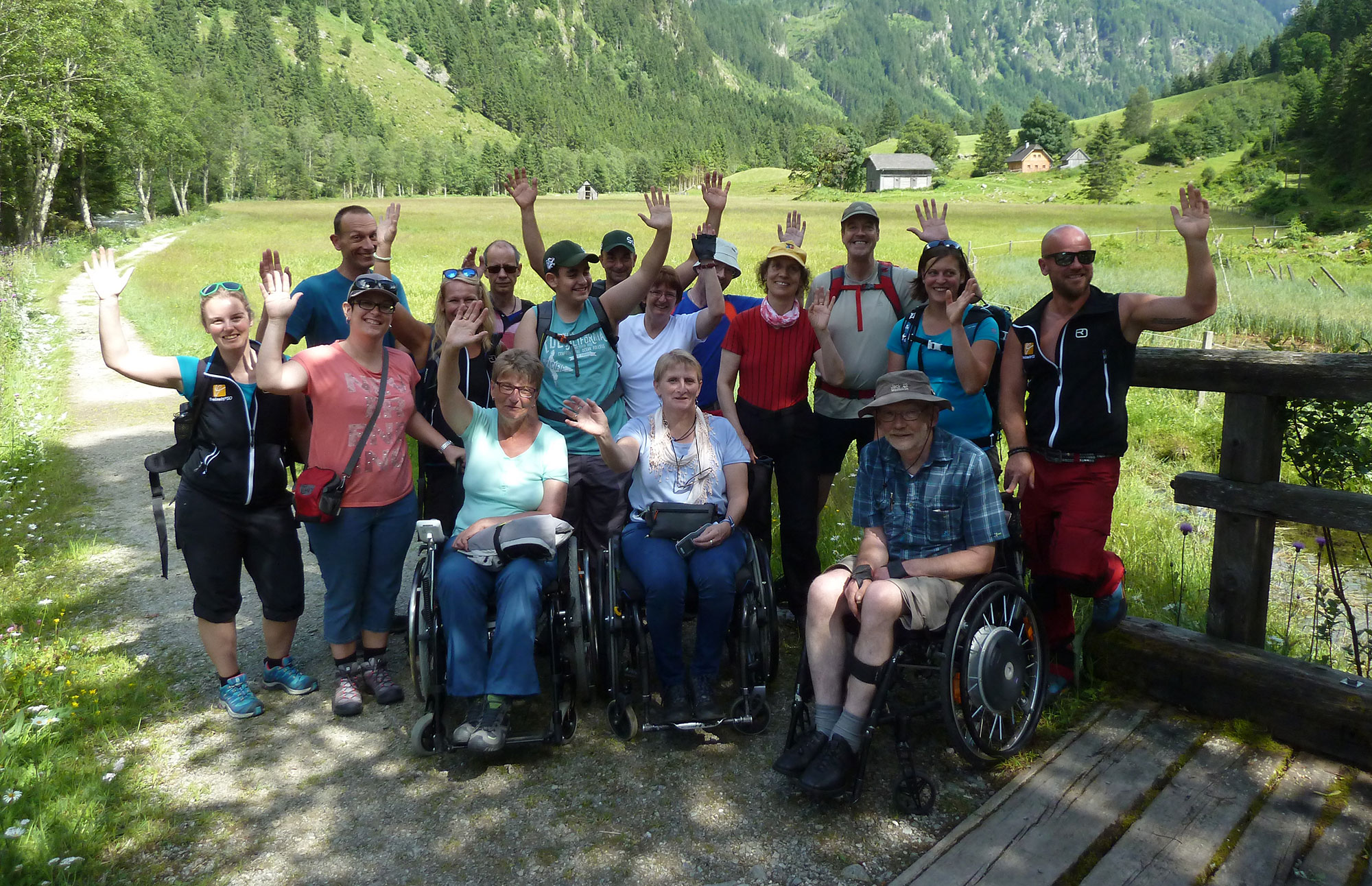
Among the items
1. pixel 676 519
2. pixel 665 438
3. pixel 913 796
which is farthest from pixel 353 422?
pixel 913 796

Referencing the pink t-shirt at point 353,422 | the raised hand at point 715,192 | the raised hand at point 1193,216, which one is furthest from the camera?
the raised hand at point 715,192

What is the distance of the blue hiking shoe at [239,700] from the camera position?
407 centimetres

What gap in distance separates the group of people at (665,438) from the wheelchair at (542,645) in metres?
0.11

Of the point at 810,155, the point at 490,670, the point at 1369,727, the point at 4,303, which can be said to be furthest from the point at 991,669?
the point at 810,155

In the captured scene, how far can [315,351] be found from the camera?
4031mm

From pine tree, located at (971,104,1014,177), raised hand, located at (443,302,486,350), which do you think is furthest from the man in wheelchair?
pine tree, located at (971,104,1014,177)

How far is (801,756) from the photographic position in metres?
3.33

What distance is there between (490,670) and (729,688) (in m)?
1.22

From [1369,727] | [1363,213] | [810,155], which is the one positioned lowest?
[1369,727]

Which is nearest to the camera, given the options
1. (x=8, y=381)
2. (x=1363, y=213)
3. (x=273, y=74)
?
(x=8, y=381)

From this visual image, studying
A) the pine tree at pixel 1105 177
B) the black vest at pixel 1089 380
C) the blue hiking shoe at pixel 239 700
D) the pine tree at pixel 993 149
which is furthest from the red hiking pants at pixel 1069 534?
the pine tree at pixel 993 149

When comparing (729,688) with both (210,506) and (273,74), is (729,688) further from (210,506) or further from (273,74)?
(273,74)

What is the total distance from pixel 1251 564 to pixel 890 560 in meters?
1.49

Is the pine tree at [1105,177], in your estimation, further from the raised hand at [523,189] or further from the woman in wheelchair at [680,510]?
the woman in wheelchair at [680,510]
